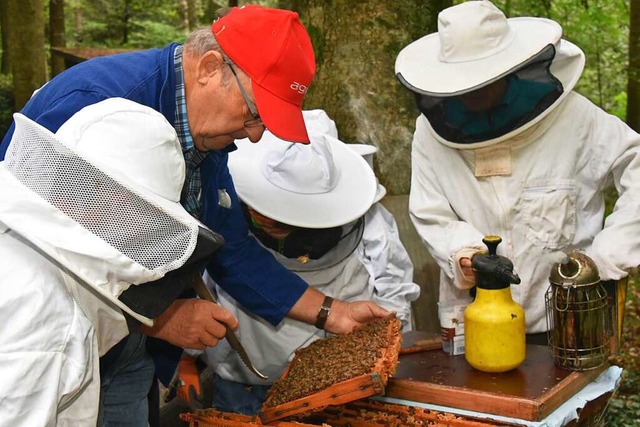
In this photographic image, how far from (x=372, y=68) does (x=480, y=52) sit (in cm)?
160

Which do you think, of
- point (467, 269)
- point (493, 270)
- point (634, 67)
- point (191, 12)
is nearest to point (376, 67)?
point (467, 269)

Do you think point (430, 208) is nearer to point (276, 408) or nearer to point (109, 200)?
point (276, 408)

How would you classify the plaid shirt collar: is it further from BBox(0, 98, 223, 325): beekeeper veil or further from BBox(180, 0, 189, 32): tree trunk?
BBox(180, 0, 189, 32): tree trunk

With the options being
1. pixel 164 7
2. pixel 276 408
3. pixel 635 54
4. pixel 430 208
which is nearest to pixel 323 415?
pixel 276 408

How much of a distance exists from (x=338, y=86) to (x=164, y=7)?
13013mm

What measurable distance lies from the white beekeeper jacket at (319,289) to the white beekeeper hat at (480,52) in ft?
2.70

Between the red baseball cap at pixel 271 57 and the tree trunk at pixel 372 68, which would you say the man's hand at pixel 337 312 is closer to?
the red baseball cap at pixel 271 57

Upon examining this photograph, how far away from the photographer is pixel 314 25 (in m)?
4.48

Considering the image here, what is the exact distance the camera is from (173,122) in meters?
2.40

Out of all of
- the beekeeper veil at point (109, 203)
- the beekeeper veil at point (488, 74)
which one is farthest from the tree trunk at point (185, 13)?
the beekeeper veil at point (109, 203)

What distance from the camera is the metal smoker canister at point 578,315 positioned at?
2.40 m

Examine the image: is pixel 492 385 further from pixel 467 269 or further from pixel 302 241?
pixel 302 241

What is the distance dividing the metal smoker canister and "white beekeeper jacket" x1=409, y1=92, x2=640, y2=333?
44 centimetres

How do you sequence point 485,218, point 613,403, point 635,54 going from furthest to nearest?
1. point 635,54
2. point 613,403
3. point 485,218
